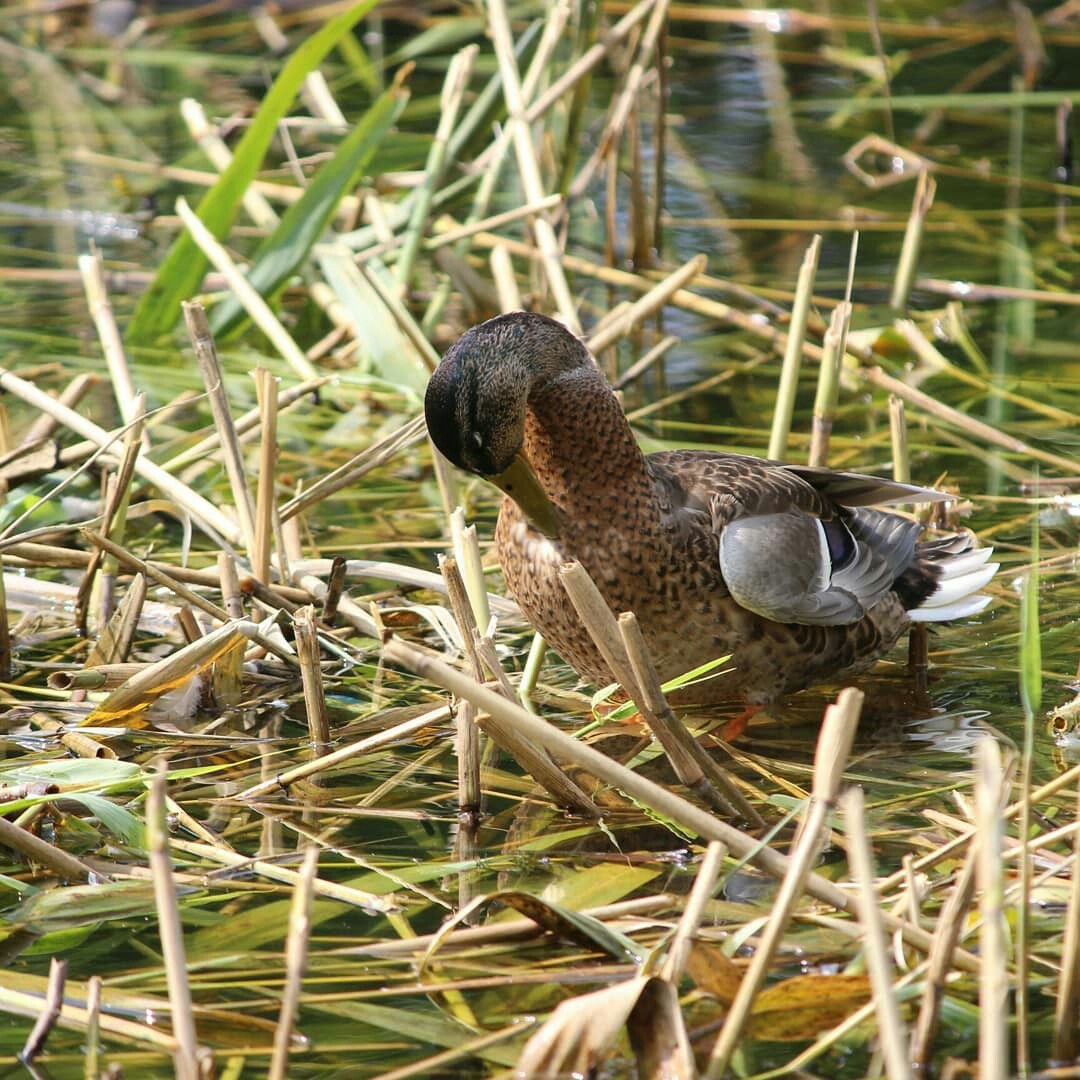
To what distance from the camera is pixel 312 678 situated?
128 inches

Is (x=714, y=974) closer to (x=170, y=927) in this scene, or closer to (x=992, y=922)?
(x=992, y=922)

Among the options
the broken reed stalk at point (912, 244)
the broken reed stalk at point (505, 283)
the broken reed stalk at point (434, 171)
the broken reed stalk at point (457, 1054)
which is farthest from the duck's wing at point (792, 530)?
the broken reed stalk at point (434, 171)

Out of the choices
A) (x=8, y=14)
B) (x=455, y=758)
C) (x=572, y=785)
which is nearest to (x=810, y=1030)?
(x=572, y=785)

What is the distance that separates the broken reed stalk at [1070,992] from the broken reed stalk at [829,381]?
200 centimetres

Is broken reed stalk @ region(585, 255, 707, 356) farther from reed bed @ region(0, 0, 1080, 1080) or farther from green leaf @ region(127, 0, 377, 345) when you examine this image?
green leaf @ region(127, 0, 377, 345)

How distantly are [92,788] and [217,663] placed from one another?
66cm

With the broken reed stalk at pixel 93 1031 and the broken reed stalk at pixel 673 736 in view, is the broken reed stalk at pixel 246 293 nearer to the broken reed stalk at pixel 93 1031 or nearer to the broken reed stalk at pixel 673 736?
the broken reed stalk at pixel 673 736

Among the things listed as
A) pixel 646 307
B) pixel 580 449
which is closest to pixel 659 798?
pixel 580 449

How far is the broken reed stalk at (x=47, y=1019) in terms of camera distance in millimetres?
2238

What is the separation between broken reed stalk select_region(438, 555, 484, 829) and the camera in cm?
283

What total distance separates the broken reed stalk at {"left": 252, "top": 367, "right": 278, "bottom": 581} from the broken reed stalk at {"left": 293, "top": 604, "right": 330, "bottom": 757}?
1.26 ft

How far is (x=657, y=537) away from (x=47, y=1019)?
1.64 m

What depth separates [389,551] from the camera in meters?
4.56

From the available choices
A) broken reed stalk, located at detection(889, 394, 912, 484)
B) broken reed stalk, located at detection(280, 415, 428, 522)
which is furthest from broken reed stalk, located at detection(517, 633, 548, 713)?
broken reed stalk, located at detection(889, 394, 912, 484)
